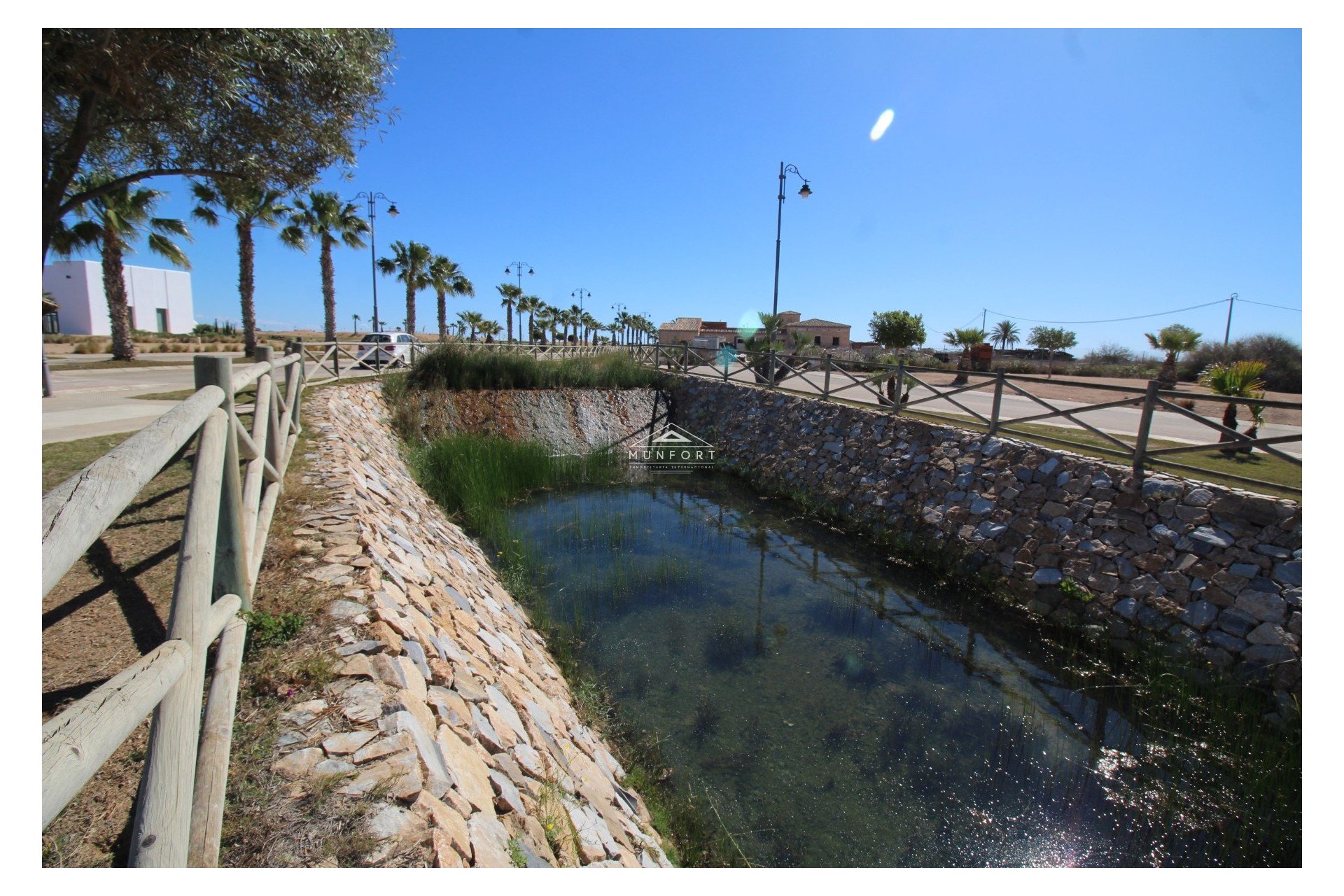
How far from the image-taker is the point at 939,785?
3.96m

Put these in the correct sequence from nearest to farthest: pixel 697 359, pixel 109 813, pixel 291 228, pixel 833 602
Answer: pixel 109 813 → pixel 833 602 → pixel 697 359 → pixel 291 228

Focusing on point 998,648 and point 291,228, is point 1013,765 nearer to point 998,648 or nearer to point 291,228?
point 998,648

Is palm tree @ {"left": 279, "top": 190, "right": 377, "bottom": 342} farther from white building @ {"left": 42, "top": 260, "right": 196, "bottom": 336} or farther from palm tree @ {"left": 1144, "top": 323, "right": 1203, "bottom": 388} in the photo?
palm tree @ {"left": 1144, "top": 323, "right": 1203, "bottom": 388}

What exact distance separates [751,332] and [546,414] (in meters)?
30.6

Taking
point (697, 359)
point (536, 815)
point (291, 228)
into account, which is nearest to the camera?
point (536, 815)

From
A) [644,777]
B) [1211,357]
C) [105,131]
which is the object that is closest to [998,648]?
[644,777]

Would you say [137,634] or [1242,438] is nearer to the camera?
[137,634]

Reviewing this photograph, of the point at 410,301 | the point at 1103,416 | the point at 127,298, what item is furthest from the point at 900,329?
the point at 127,298

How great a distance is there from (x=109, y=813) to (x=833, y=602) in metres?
6.31

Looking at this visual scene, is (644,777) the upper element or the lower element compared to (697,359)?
lower

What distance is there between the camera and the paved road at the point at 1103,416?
8.78 m

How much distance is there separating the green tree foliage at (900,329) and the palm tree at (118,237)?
2287 cm

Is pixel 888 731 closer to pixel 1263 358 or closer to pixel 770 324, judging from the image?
pixel 770 324

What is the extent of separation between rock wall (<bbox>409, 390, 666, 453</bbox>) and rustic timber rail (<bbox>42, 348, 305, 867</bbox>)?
33.8 feet
